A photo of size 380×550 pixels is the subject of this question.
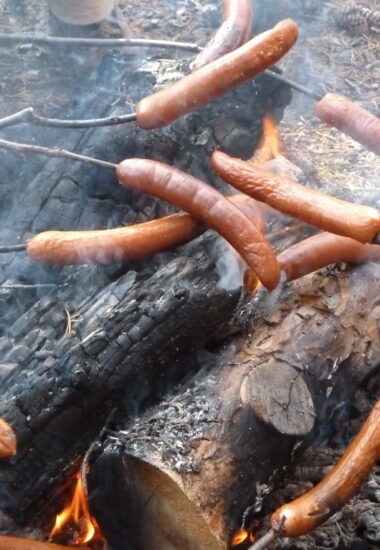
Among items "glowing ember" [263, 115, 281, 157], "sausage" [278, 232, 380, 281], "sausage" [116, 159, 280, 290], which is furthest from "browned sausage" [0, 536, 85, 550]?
"glowing ember" [263, 115, 281, 157]

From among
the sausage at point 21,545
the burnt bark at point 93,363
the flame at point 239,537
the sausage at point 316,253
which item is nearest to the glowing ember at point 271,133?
the sausage at point 316,253

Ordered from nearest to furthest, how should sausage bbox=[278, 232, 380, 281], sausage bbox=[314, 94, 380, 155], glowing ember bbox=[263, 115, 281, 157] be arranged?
sausage bbox=[278, 232, 380, 281], sausage bbox=[314, 94, 380, 155], glowing ember bbox=[263, 115, 281, 157]

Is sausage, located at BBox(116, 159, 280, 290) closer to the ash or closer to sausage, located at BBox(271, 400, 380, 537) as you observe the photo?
the ash

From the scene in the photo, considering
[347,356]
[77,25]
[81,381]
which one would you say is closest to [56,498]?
[81,381]

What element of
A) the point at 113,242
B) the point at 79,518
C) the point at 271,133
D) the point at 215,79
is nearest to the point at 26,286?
the point at 113,242

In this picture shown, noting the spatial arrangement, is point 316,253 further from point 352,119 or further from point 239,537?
point 239,537
